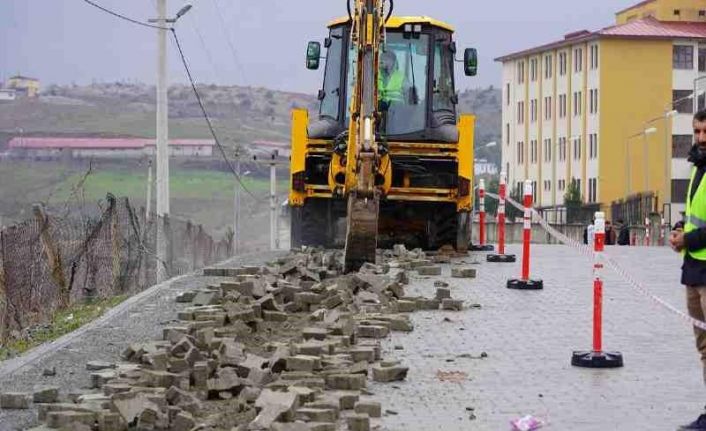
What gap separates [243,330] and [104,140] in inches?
3829

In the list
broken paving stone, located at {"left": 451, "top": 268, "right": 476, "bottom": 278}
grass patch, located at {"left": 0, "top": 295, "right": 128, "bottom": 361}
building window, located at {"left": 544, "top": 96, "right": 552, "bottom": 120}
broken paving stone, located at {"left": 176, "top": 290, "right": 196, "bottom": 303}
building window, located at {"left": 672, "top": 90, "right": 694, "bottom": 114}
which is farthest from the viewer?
building window, located at {"left": 544, "top": 96, "right": 552, "bottom": 120}

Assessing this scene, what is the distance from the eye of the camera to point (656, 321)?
56.4 ft

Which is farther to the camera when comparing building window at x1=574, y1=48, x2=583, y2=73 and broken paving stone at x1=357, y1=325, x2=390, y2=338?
building window at x1=574, y1=48, x2=583, y2=73

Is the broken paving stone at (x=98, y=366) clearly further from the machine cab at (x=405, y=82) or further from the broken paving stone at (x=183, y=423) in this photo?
the machine cab at (x=405, y=82)

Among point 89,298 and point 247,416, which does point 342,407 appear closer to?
point 247,416

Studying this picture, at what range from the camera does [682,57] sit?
370 feet

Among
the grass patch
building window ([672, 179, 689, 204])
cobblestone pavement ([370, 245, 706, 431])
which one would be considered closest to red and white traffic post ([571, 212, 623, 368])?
cobblestone pavement ([370, 245, 706, 431])

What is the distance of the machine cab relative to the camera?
1109 inches

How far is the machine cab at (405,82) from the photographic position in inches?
1109

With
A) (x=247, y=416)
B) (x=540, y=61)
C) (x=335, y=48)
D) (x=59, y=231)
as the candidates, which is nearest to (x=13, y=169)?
(x=540, y=61)

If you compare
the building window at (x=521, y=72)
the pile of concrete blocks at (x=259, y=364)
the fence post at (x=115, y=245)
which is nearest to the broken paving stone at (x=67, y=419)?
the pile of concrete blocks at (x=259, y=364)

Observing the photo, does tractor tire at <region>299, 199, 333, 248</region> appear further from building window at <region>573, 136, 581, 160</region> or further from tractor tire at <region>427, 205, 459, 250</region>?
building window at <region>573, 136, 581, 160</region>

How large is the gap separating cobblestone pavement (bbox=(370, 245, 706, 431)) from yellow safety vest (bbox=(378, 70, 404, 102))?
713 centimetres

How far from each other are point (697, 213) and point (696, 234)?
168 mm
